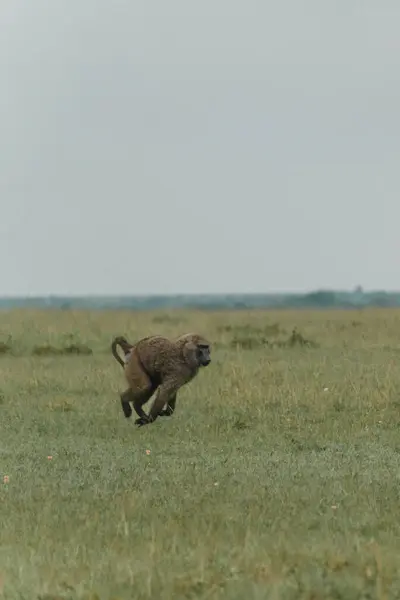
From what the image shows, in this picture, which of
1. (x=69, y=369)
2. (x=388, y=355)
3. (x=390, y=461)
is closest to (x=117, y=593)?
(x=390, y=461)

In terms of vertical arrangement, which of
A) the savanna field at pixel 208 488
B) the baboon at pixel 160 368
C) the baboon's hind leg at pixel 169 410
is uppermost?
the baboon at pixel 160 368

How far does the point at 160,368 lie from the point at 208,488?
3.33 meters

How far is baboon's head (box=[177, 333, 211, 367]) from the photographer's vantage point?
36.0 ft

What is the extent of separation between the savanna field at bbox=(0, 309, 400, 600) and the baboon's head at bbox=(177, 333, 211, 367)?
0.57 metres

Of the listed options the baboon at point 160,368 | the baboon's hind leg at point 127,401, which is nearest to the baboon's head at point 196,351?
the baboon at point 160,368

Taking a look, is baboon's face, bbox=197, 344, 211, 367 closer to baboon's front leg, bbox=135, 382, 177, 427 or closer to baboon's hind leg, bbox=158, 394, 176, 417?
baboon's front leg, bbox=135, 382, 177, 427

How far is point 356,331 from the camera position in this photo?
80.8 feet

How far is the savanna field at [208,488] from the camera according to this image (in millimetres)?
5477

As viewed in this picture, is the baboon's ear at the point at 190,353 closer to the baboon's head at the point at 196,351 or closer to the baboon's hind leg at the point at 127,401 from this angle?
the baboon's head at the point at 196,351

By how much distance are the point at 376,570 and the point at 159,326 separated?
21.3 m

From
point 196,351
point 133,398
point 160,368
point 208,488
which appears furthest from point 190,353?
point 208,488

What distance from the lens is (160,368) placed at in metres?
11.0

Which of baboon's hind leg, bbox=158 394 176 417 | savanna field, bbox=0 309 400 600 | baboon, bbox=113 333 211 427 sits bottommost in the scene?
savanna field, bbox=0 309 400 600

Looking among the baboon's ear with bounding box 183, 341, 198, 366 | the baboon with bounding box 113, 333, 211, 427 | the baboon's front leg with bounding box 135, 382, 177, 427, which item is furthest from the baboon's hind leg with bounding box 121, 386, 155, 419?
the baboon's ear with bounding box 183, 341, 198, 366
